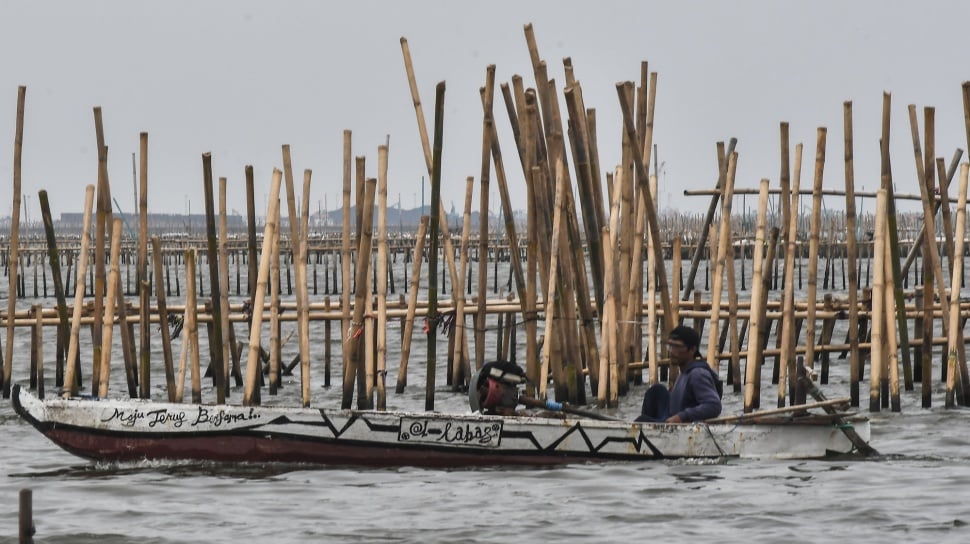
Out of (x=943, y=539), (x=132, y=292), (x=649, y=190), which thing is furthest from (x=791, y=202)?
(x=132, y=292)

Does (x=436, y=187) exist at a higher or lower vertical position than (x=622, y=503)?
higher

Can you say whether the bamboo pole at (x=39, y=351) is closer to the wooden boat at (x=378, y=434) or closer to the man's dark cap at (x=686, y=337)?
the wooden boat at (x=378, y=434)

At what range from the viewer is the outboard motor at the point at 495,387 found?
1347cm

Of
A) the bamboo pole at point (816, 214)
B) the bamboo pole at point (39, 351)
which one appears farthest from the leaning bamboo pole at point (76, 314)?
the bamboo pole at point (816, 214)

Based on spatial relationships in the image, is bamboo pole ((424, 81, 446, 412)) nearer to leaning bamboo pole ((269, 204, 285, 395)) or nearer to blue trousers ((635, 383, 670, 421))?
leaning bamboo pole ((269, 204, 285, 395))

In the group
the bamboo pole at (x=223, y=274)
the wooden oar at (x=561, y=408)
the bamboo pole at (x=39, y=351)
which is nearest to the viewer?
the wooden oar at (x=561, y=408)

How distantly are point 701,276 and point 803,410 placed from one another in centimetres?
4838

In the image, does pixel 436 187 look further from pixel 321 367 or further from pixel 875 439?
pixel 321 367

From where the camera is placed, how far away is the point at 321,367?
88.5ft

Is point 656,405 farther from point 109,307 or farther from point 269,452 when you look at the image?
point 109,307

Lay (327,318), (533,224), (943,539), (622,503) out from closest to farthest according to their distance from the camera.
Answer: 1. (943,539)
2. (622,503)
3. (533,224)
4. (327,318)

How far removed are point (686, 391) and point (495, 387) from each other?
162cm

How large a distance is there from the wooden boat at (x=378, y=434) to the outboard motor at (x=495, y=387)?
0.20m

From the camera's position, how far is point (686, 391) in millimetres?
13461
